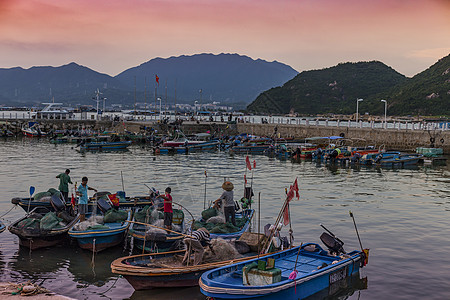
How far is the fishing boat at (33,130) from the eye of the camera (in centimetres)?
7525

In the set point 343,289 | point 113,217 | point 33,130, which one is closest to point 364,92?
point 33,130

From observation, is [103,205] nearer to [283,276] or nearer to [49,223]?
[49,223]

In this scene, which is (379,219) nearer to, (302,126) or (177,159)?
(177,159)

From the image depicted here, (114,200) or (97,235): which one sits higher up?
(114,200)

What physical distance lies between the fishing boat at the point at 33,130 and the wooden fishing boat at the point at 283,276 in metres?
69.6

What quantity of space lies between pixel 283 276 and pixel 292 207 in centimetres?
1233

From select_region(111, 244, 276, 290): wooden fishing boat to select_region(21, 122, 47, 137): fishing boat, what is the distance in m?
68.8

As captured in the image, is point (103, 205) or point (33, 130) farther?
point (33, 130)

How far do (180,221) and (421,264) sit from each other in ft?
27.2

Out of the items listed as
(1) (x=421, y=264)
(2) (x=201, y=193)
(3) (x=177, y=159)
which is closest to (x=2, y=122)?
(3) (x=177, y=159)

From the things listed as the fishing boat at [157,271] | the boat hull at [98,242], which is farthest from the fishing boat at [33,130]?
the fishing boat at [157,271]

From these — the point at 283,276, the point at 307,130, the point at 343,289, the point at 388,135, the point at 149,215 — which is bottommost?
the point at 343,289

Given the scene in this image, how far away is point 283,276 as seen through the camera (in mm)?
11664

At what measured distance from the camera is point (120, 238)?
52.9 ft
